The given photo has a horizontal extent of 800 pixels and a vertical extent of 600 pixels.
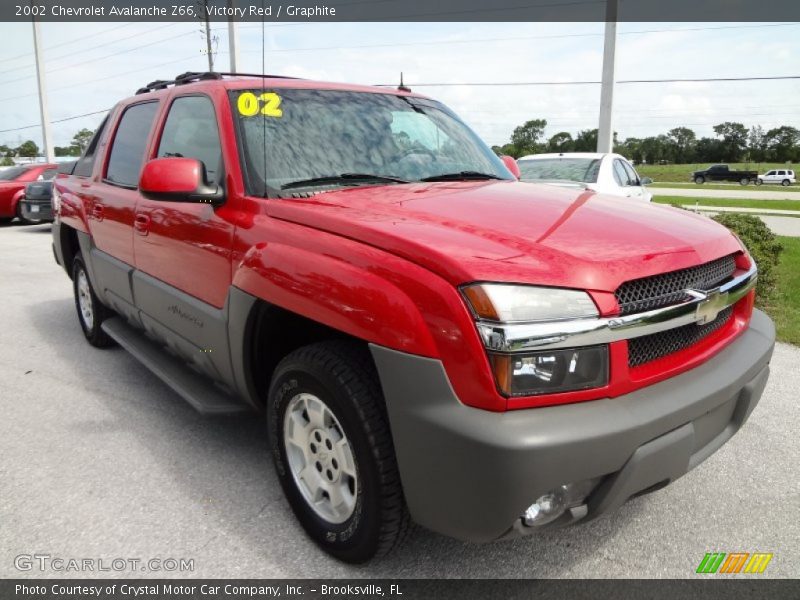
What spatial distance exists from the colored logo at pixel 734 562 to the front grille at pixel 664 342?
2.84 ft

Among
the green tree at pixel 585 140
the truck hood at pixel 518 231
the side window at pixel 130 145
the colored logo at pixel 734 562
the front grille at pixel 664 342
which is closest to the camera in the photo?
the truck hood at pixel 518 231

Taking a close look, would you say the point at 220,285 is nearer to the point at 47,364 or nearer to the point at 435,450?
the point at 435,450

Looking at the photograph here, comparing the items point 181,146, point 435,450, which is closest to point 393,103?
point 181,146

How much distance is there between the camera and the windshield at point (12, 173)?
Answer: 1485 cm

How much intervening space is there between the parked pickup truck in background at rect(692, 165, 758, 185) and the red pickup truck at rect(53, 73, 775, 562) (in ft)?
202

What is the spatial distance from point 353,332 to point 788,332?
4.94 m

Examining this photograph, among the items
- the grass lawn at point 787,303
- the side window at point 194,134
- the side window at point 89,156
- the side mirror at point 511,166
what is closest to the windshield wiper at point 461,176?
the side mirror at point 511,166

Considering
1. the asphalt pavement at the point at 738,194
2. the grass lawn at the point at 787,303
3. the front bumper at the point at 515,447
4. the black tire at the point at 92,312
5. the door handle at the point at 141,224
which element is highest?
the door handle at the point at 141,224

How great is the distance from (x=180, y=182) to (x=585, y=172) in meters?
7.46

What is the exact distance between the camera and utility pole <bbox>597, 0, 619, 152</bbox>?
14.3 meters

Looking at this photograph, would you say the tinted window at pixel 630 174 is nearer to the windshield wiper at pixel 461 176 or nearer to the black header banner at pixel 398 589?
the windshield wiper at pixel 461 176

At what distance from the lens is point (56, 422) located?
12.0ft

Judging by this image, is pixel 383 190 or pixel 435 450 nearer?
pixel 435 450

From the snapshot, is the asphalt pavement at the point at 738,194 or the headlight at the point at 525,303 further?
the asphalt pavement at the point at 738,194
